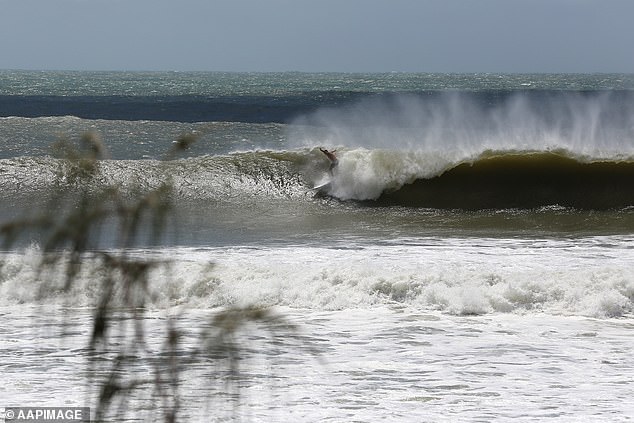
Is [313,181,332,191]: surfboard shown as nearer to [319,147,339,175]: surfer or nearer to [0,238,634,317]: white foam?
[319,147,339,175]: surfer

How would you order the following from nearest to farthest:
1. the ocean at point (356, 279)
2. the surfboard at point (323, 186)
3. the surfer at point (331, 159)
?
the ocean at point (356, 279), the surfboard at point (323, 186), the surfer at point (331, 159)

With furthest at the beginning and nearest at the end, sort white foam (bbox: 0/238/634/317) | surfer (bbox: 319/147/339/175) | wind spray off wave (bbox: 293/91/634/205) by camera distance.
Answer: surfer (bbox: 319/147/339/175), wind spray off wave (bbox: 293/91/634/205), white foam (bbox: 0/238/634/317)

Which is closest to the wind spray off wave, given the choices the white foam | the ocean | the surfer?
the ocean

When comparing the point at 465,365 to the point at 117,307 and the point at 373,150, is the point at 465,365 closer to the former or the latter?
the point at 117,307

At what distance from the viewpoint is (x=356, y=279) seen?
939 cm

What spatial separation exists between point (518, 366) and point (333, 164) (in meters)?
14.4

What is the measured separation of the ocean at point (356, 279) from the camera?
1794 millimetres

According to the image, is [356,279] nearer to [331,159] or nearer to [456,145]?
[331,159]

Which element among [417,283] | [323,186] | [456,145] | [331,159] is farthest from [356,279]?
[456,145]

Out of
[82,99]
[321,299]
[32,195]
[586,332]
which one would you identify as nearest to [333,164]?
[32,195]

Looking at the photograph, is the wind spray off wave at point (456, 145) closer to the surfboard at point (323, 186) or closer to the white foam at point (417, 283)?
the surfboard at point (323, 186)

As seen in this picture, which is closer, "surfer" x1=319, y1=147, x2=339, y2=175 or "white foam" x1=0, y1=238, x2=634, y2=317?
"white foam" x1=0, y1=238, x2=634, y2=317

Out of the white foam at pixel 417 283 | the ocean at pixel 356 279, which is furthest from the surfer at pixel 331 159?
the white foam at pixel 417 283

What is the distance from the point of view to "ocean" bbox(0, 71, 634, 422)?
1.79 meters
